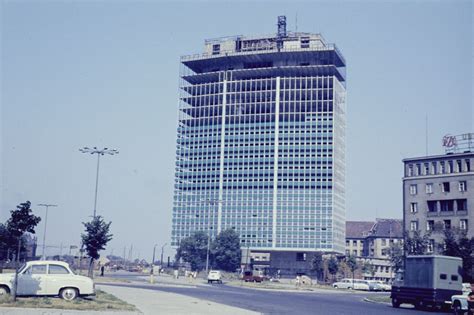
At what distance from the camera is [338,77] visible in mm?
161625

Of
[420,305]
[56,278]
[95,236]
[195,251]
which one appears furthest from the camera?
[195,251]

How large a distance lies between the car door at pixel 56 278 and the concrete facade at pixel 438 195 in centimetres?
6773

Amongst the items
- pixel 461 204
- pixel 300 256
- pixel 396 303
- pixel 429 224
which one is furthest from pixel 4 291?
pixel 300 256

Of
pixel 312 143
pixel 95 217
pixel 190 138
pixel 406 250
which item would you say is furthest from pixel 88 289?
pixel 190 138

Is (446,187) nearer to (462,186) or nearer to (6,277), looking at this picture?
(462,186)

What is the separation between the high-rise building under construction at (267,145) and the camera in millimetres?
147625

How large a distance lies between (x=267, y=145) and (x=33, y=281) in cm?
13027

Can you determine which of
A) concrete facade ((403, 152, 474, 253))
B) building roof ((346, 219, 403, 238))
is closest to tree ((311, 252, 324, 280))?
concrete facade ((403, 152, 474, 253))

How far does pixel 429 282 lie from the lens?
1375 inches

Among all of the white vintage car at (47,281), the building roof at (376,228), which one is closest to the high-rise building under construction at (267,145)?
the building roof at (376,228)

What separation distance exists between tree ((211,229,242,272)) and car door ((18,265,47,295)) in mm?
104835

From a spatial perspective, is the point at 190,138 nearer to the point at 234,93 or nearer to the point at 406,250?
the point at 234,93

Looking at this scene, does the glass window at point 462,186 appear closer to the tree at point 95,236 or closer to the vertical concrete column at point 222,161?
the tree at point 95,236

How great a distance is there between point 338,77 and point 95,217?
12361 cm
